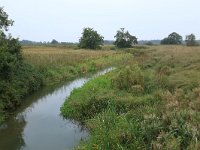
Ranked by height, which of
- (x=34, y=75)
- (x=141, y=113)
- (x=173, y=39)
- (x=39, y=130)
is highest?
(x=141, y=113)

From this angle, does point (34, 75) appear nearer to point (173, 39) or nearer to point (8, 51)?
point (8, 51)

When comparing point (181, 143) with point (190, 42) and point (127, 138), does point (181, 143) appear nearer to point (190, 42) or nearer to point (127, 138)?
point (127, 138)

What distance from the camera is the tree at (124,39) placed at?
246 ft

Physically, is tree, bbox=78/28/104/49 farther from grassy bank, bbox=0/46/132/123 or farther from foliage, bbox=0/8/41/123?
foliage, bbox=0/8/41/123

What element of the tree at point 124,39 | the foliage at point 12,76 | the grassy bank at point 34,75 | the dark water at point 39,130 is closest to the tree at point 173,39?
the tree at point 124,39

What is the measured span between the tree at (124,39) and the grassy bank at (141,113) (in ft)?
187

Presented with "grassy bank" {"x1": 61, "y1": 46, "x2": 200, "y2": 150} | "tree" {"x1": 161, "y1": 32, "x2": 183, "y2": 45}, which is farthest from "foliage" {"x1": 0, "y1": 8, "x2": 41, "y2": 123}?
"tree" {"x1": 161, "y1": 32, "x2": 183, "y2": 45}

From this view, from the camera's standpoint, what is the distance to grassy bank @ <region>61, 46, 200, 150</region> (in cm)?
880

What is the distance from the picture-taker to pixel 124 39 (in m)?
75.8

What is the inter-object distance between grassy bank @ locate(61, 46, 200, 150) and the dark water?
598 mm

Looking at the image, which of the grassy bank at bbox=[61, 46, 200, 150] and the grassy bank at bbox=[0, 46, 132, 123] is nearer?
the grassy bank at bbox=[61, 46, 200, 150]

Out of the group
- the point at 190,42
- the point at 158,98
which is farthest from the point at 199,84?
the point at 190,42

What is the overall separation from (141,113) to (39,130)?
455cm

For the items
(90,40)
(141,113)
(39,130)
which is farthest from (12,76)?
(90,40)
